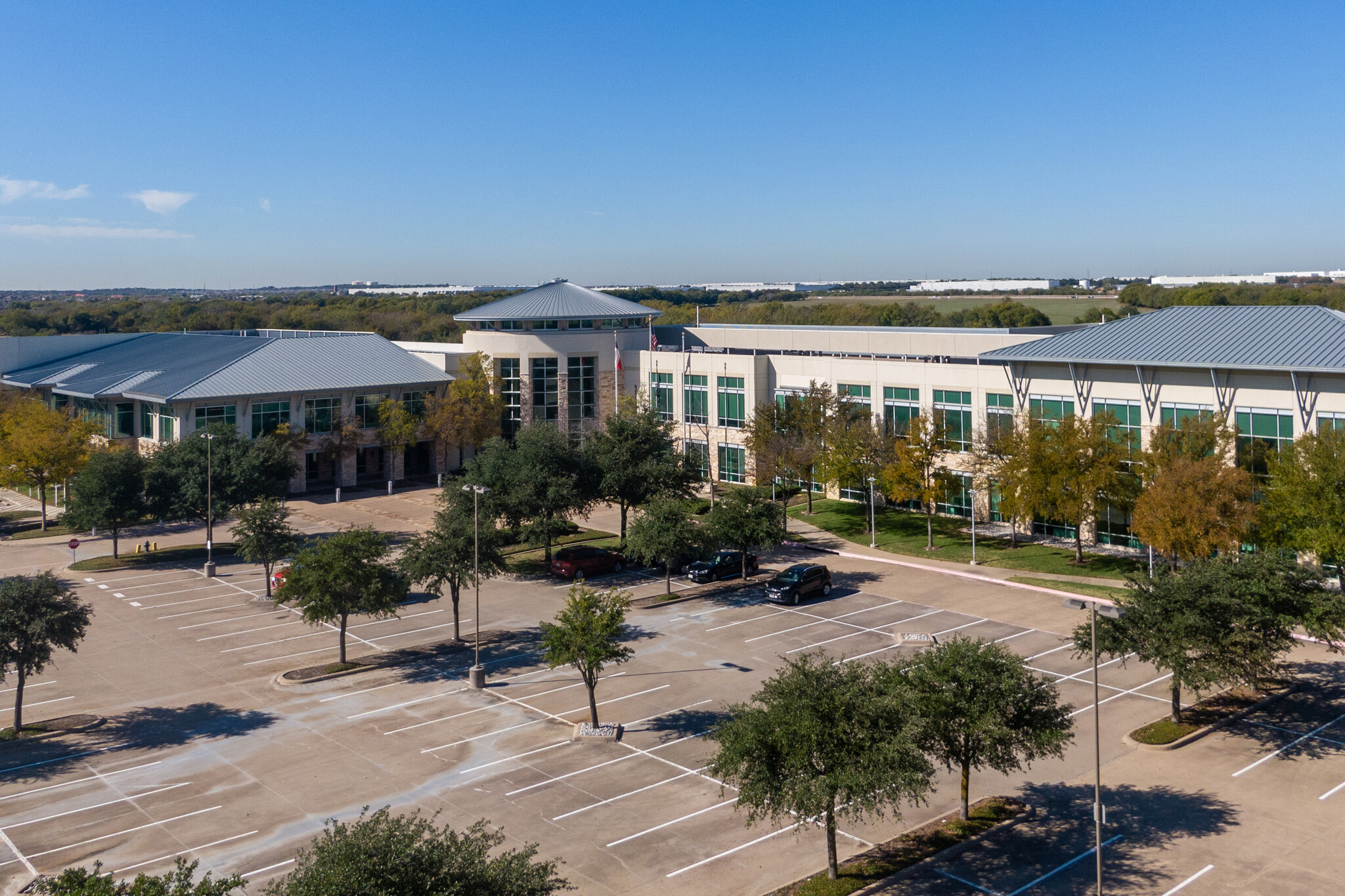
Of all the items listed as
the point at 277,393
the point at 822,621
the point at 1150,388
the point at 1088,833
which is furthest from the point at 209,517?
the point at 1150,388

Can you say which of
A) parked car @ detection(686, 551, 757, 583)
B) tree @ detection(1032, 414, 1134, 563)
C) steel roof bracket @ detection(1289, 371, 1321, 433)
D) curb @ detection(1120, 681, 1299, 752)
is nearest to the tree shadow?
curb @ detection(1120, 681, 1299, 752)

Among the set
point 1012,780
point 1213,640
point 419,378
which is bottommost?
point 1012,780

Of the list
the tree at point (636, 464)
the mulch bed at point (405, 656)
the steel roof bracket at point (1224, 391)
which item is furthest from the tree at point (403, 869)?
the steel roof bracket at point (1224, 391)

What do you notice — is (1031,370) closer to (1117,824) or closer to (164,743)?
(1117,824)

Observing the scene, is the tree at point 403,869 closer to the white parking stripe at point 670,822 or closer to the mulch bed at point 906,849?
the mulch bed at point 906,849

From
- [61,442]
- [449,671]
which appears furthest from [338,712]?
[61,442]

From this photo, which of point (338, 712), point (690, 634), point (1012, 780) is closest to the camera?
point (1012, 780)

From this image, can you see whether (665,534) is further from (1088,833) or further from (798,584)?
(1088,833)
